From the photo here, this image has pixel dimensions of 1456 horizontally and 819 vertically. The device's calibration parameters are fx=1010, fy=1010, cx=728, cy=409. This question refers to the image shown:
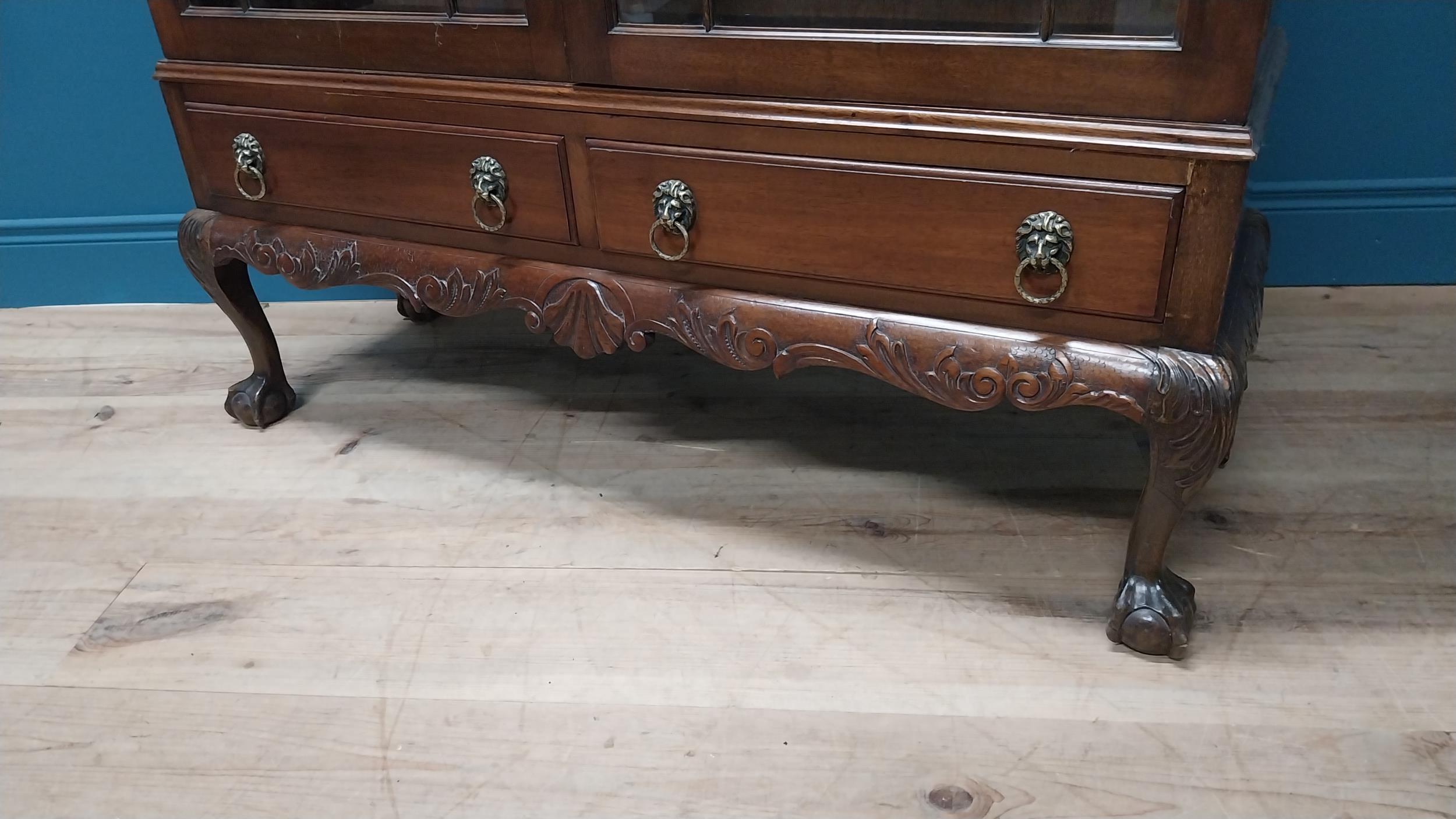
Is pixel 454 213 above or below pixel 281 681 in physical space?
above

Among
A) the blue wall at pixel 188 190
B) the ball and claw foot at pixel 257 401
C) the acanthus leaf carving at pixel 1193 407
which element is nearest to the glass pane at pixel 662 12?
the acanthus leaf carving at pixel 1193 407

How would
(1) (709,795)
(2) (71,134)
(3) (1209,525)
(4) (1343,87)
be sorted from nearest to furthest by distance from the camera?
(1) (709,795) → (3) (1209,525) → (4) (1343,87) → (2) (71,134)

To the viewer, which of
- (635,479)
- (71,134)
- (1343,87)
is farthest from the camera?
(71,134)

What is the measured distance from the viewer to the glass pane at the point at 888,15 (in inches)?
35.8

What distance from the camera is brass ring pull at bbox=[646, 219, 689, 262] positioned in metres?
1.09

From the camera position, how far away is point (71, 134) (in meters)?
1.91

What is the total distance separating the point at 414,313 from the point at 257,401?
15.6 inches

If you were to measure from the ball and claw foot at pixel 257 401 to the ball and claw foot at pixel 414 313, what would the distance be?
33 cm

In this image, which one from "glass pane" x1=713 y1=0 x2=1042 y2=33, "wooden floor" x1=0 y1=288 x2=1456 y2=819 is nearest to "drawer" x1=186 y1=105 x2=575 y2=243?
"glass pane" x1=713 y1=0 x2=1042 y2=33

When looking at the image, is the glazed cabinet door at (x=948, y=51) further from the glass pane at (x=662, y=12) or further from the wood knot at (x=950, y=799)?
the wood knot at (x=950, y=799)

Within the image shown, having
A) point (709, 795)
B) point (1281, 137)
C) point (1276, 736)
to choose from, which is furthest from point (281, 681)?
point (1281, 137)

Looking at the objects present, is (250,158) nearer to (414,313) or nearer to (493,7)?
(493,7)

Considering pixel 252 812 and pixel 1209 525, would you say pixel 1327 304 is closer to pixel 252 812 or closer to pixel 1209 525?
pixel 1209 525

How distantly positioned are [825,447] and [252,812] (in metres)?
0.83
